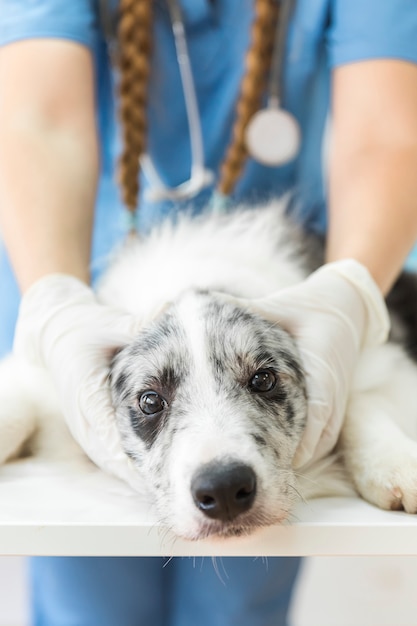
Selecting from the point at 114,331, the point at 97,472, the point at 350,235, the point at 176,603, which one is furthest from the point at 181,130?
the point at 176,603

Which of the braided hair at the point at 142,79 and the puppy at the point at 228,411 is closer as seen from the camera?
the puppy at the point at 228,411

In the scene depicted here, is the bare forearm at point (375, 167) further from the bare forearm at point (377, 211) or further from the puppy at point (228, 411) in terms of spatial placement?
the puppy at point (228, 411)

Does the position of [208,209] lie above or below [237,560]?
above

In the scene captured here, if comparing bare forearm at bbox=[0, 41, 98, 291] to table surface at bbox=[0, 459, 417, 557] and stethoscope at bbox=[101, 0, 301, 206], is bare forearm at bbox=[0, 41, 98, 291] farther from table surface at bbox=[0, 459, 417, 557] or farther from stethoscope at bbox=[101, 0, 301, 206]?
table surface at bbox=[0, 459, 417, 557]

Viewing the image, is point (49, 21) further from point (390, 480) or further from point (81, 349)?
point (390, 480)

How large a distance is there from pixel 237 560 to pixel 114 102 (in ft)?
3.43

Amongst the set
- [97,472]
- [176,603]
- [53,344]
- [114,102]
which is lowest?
[176,603]

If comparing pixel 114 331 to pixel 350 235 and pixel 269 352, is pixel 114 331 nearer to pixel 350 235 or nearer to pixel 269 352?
pixel 269 352

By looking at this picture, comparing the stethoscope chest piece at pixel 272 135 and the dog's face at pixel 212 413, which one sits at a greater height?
the stethoscope chest piece at pixel 272 135

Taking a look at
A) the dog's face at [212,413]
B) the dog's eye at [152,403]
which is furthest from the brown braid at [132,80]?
the dog's eye at [152,403]

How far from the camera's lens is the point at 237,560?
4.65ft

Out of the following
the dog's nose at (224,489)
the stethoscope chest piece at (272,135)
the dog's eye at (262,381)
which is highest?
the stethoscope chest piece at (272,135)

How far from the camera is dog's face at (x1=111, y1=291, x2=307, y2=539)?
89 cm

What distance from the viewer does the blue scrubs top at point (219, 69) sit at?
→ 4.91 ft
